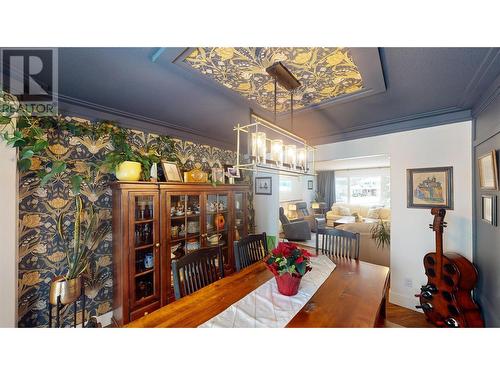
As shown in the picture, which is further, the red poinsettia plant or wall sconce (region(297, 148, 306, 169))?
wall sconce (region(297, 148, 306, 169))

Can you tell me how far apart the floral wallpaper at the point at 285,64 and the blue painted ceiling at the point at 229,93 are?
0.44 ft

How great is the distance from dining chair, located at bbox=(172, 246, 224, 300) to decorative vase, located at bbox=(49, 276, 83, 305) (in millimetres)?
859

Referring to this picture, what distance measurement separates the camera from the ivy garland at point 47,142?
1.25 metres

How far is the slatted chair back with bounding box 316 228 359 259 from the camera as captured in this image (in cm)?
196

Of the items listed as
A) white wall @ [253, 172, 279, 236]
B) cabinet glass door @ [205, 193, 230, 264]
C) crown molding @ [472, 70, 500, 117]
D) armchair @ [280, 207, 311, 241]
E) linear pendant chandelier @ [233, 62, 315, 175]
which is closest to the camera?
linear pendant chandelier @ [233, 62, 315, 175]

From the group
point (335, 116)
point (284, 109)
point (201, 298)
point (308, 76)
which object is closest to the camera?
point (201, 298)

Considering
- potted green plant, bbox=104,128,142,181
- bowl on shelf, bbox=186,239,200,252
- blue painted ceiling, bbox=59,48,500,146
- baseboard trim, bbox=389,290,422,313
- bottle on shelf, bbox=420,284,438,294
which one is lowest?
baseboard trim, bbox=389,290,422,313

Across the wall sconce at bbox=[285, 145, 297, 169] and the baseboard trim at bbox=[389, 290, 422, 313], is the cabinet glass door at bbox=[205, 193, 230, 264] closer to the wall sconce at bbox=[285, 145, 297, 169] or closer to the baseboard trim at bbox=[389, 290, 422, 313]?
the wall sconce at bbox=[285, 145, 297, 169]

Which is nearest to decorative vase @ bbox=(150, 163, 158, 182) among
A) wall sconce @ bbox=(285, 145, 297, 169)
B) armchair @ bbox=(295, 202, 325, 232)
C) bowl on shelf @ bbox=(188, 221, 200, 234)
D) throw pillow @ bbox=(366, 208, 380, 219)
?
bowl on shelf @ bbox=(188, 221, 200, 234)

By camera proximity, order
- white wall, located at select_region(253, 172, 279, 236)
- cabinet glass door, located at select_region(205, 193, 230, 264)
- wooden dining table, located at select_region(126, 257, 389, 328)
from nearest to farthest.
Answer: wooden dining table, located at select_region(126, 257, 389, 328)
cabinet glass door, located at select_region(205, 193, 230, 264)
white wall, located at select_region(253, 172, 279, 236)

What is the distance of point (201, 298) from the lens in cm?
114
